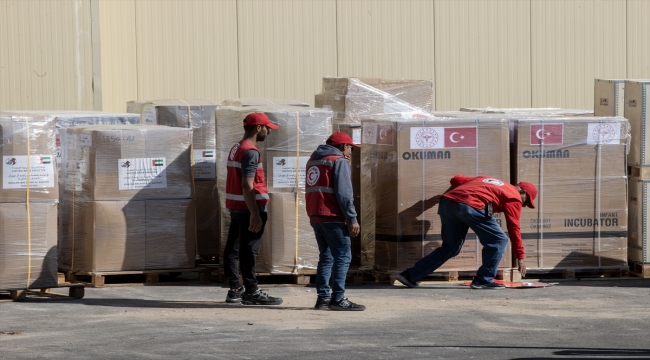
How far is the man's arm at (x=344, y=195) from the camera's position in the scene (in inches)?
367

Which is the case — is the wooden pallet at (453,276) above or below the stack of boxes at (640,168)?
below

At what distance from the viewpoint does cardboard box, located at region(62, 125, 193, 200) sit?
10422 mm

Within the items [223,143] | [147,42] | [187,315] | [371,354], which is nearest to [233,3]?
[147,42]

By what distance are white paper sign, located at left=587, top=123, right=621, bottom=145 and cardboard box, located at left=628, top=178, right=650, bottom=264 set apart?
1.98 feet


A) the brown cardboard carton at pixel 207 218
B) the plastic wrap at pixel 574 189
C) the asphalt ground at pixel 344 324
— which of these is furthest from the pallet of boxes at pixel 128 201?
the plastic wrap at pixel 574 189

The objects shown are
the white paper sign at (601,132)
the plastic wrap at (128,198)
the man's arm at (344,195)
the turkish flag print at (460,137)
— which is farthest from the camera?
the white paper sign at (601,132)

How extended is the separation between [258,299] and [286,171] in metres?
1.41

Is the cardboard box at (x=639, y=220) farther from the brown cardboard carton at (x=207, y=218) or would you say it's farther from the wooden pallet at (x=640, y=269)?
the brown cardboard carton at (x=207, y=218)

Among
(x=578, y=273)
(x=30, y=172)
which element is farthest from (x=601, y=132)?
(x=30, y=172)

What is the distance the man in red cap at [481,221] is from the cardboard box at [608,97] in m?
1.73

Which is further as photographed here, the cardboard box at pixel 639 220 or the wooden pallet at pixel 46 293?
the cardboard box at pixel 639 220

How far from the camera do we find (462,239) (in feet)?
34.5

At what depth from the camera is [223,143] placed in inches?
426

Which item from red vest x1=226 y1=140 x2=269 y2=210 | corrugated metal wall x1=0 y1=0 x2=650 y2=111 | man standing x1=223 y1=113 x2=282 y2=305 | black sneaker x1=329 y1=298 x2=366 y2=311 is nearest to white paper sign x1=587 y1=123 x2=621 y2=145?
black sneaker x1=329 y1=298 x2=366 y2=311
